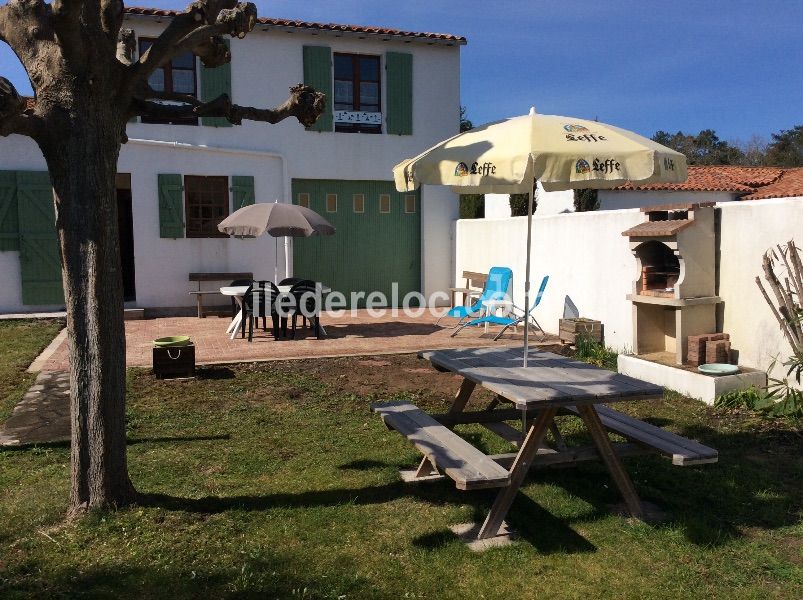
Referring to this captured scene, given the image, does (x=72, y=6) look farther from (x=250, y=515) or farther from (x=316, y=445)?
(x=316, y=445)

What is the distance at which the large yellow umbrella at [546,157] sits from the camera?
3748mm

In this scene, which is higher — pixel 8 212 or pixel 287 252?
Answer: pixel 8 212

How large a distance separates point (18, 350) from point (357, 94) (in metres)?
7.73

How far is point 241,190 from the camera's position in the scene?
12703mm

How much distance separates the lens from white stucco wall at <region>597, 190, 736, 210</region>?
16.6 metres

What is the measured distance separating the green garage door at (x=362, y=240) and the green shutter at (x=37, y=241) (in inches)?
168

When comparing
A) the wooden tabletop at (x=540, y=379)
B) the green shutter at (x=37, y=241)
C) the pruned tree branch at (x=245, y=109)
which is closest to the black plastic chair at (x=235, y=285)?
the green shutter at (x=37, y=241)

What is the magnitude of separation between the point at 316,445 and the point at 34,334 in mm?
6994

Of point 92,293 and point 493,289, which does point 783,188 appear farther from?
point 92,293

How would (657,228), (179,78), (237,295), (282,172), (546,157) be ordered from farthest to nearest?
(282,172) < (179,78) < (237,295) < (657,228) < (546,157)

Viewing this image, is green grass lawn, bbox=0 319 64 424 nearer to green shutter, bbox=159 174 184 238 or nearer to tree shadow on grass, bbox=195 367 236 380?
tree shadow on grass, bbox=195 367 236 380

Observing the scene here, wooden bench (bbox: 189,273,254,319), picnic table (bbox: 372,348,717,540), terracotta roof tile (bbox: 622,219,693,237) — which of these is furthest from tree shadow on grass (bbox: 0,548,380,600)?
wooden bench (bbox: 189,273,254,319)

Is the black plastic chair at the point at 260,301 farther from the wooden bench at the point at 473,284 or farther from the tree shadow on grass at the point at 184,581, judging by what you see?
the tree shadow on grass at the point at 184,581

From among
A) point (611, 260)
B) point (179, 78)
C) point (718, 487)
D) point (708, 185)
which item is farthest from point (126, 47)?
point (708, 185)
